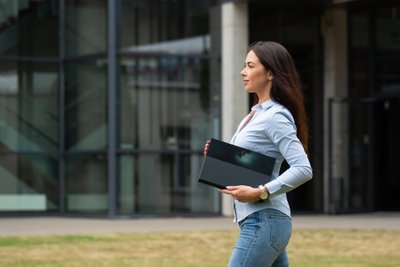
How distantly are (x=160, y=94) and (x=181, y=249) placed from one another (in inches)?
263

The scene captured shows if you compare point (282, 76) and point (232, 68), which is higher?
point (232, 68)

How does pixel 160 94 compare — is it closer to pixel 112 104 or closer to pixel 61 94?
pixel 112 104

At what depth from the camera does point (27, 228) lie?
14984mm

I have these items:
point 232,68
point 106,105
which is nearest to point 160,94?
point 106,105

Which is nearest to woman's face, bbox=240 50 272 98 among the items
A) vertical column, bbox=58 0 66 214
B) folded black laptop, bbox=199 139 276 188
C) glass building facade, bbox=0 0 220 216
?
folded black laptop, bbox=199 139 276 188

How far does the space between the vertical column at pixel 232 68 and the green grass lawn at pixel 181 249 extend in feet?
13.8

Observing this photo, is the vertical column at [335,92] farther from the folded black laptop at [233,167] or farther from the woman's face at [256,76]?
the folded black laptop at [233,167]

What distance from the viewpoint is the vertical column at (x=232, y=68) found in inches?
694

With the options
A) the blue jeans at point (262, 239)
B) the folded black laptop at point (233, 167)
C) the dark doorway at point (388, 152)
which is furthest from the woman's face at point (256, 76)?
the dark doorway at point (388, 152)

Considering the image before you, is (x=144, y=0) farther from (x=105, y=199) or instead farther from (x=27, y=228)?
(x=27, y=228)

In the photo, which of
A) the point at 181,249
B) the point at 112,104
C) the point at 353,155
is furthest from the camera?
the point at 353,155

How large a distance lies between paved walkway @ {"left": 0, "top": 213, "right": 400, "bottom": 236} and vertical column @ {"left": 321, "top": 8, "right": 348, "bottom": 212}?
41.1 inches

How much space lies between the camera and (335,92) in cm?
1914

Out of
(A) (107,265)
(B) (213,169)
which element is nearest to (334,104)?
(A) (107,265)
